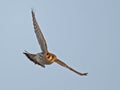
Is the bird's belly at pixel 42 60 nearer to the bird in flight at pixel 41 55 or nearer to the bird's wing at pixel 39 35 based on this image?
the bird in flight at pixel 41 55

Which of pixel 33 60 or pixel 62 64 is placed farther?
pixel 62 64

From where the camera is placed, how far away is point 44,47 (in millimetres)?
5477

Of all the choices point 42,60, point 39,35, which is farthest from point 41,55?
point 39,35

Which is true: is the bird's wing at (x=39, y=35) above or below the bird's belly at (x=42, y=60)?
above

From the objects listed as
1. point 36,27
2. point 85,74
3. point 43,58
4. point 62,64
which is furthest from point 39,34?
point 85,74

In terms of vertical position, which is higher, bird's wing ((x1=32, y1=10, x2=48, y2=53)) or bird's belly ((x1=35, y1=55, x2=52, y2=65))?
bird's wing ((x1=32, y1=10, x2=48, y2=53))

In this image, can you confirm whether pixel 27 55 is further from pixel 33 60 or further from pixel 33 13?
pixel 33 13

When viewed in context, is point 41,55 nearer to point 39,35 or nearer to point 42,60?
point 42,60

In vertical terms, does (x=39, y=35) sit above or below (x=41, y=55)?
above

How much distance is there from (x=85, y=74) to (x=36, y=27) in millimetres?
2723

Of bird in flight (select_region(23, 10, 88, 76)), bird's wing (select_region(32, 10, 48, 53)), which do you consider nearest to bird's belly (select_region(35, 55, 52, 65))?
bird in flight (select_region(23, 10, 88, 76))

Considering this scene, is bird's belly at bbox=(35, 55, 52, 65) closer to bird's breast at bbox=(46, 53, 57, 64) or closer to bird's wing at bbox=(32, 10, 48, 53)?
bird's breast at bbox=(46, 53, 57, 64)

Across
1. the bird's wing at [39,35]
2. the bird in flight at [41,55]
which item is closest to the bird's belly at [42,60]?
the bird in flight at [41,55]

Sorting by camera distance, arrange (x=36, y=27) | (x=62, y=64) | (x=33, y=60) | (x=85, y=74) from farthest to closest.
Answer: (x=85, y=74)
(x=62, y=64)
(x=33, y=60)
(x=36, y=27)
